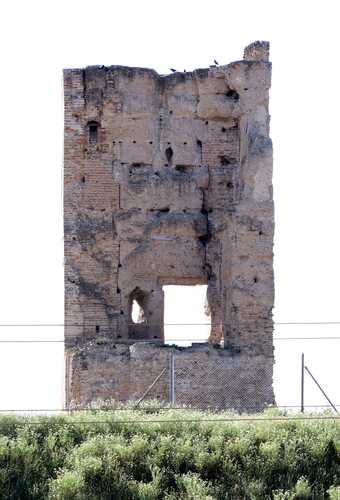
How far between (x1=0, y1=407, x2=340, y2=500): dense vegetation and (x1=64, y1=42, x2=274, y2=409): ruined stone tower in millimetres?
5949

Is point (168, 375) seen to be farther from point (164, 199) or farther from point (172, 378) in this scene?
point (164, 199)

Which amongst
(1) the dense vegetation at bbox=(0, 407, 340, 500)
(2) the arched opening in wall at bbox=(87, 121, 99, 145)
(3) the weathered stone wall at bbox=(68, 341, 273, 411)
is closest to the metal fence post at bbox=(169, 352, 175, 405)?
(3) the weathered stone wall at bbox=(68, 341, 273, 411)

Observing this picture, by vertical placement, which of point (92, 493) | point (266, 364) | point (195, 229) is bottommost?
point (92, 493)

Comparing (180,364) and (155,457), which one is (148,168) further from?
(155,457)

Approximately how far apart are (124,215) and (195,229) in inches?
66.9

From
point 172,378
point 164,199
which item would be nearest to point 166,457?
point 172,378

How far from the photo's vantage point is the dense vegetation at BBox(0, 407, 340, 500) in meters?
25.9

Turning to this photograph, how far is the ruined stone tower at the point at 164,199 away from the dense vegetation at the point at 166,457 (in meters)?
5.95

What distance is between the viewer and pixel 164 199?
3509 centimetres

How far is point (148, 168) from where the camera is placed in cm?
3522

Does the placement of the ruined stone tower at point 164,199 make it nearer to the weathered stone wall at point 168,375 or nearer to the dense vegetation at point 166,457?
the weathered stone wall at point 168,375

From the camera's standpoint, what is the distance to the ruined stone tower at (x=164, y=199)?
33688 millimetres

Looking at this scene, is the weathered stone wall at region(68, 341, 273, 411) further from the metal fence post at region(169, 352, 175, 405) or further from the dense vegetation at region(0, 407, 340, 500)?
the dense vegetation at region(0, 407, 340, 500)

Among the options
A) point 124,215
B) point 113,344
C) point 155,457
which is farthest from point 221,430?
point 124,215
